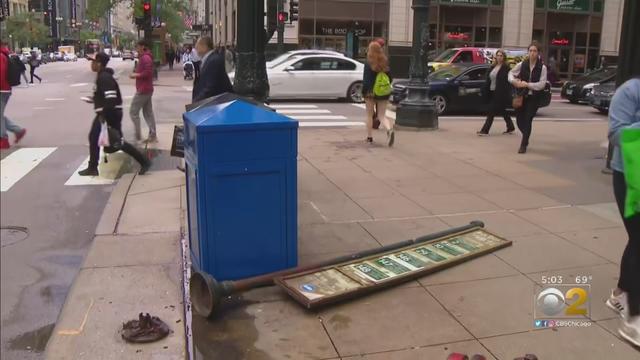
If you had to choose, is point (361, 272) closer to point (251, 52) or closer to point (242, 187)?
point (242, 187)

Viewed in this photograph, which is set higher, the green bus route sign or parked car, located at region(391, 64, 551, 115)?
parked car, located at region(391, 64, 551, 115)

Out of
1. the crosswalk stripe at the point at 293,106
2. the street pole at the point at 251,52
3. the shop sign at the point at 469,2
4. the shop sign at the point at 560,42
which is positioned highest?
the shop sign at the point at 469,2

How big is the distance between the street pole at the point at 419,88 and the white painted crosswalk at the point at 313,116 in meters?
1.74

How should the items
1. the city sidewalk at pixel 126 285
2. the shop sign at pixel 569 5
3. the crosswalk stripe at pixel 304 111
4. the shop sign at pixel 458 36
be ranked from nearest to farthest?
the city sidewalk at pixel 126 285 → the crosswalk stripe at pixel 304 111 → the shop sign at pixel 458 36 → the shop sign at pixel 569 5

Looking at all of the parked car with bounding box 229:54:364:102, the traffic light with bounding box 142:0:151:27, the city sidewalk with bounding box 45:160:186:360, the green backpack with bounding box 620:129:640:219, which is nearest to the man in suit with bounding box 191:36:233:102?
the city sidewalk with bounding box 45:160:186:360

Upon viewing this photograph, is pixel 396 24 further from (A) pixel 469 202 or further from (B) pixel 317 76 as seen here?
(A) pixel 469 202

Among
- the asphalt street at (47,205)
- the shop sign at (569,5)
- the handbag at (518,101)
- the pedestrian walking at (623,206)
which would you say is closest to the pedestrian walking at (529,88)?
the handbag at (518,101)

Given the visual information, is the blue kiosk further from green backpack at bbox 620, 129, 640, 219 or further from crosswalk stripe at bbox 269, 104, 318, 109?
crosswalk stripe at bbox 269, 104, 318, 109

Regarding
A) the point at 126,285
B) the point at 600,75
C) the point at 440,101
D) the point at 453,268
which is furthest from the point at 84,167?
the point at 600,75

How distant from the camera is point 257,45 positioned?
5730 millimetres

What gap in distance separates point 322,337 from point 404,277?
1.00 meters

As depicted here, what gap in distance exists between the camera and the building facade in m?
34.8

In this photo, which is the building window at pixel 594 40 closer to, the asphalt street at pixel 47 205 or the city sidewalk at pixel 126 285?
the asphalt street at pixel 47 205

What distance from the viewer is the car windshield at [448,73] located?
1777cm
